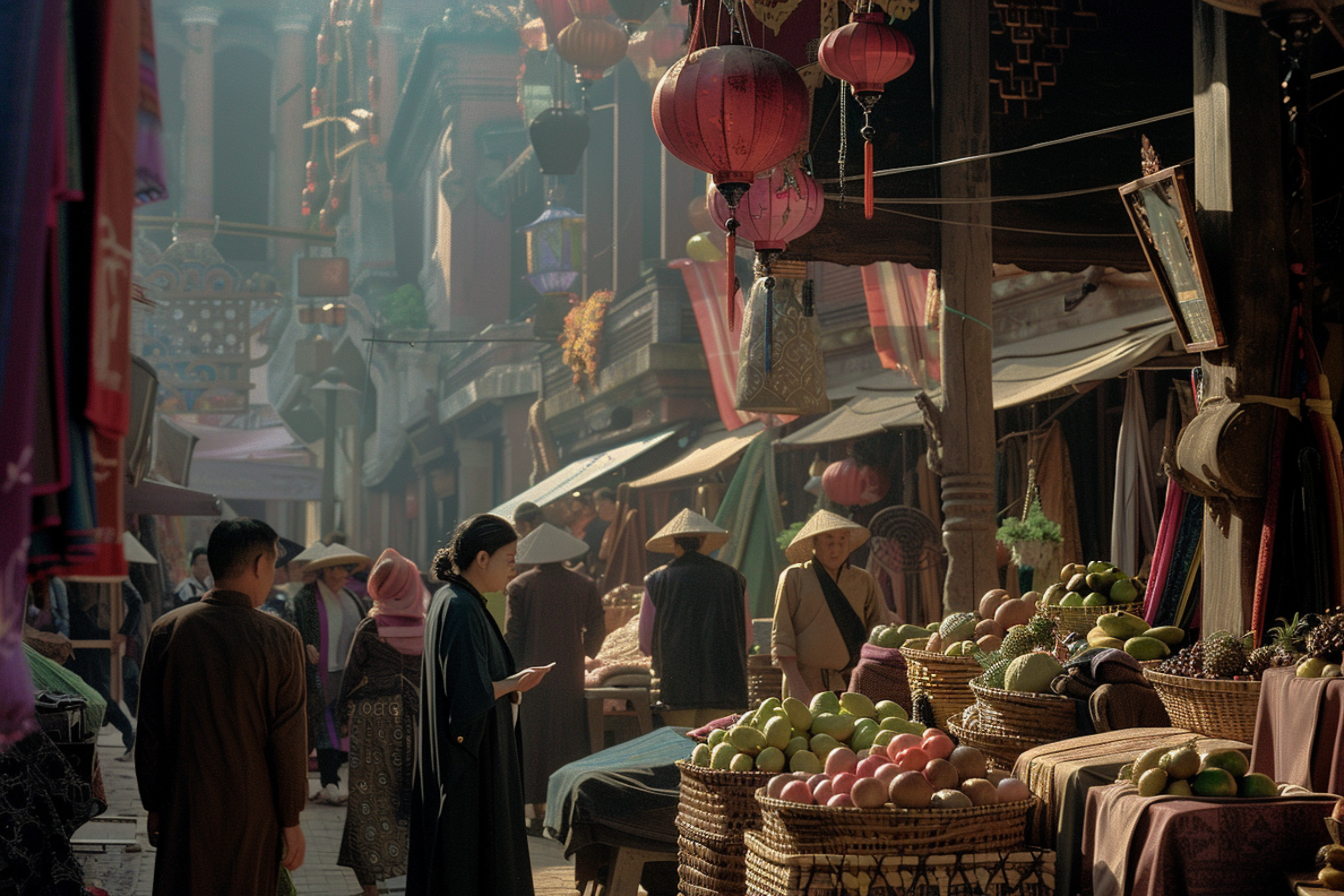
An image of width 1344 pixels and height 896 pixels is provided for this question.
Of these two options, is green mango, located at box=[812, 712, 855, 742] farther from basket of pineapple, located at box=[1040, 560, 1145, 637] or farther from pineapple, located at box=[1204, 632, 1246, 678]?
pineapple, located at box=[1204, 632, 1246, 678]

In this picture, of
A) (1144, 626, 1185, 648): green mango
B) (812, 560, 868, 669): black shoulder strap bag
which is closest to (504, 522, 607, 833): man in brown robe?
(812, 560, 868, 669): black shoulder strap bag

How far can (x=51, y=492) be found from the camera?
2.11 meters

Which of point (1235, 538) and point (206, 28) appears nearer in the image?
point (1235, 538)

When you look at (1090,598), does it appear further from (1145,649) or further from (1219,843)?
(1219,843)

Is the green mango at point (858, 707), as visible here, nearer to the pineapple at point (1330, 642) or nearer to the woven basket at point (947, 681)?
the woven basket at point (947, 681)

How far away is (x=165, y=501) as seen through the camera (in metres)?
14.7

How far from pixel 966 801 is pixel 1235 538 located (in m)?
1.73

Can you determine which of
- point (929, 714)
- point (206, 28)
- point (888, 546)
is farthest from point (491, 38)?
point (929, 714)

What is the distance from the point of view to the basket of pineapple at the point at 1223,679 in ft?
15.4

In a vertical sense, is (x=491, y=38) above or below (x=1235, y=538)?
above

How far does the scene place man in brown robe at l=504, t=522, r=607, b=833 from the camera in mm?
Result: 10555

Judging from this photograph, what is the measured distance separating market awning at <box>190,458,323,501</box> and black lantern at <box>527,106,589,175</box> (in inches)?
534

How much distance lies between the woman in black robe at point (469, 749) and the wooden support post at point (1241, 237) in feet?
8.35

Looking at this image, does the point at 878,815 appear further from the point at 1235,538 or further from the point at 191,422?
the point at 191,422
